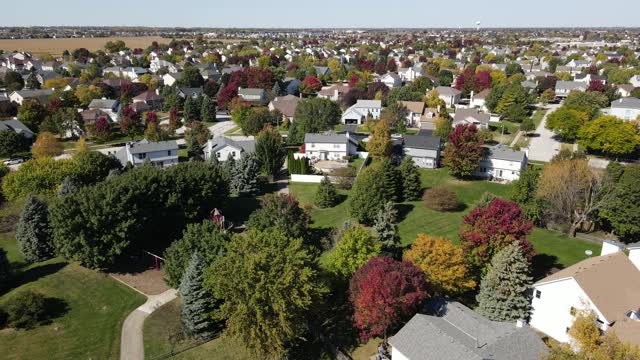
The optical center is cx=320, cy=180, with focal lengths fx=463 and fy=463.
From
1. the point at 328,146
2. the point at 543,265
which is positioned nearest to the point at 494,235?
the point at 543,265

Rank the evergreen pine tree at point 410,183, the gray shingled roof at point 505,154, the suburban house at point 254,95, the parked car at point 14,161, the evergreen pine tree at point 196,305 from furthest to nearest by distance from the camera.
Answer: the suburban house at point 254,95 → the parked car at point 14,161 → the gray shingled roof at point 505,154 → the evergreen pine tree at point 410,183 → the evergreen pine tree at point 196,305

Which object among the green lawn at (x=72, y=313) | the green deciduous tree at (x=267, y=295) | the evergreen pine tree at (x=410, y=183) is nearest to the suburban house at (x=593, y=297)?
the green deciduous tree at (x=267, y=295)

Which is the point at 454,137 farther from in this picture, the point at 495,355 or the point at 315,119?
the point at 495,355

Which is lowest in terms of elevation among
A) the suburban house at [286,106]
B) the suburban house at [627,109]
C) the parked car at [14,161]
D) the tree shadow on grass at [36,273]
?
the tree shadow on grass at [36,273]

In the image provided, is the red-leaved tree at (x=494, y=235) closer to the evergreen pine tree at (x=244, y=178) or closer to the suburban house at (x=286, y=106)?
the evergreen pine tree at (x=244, y=178)

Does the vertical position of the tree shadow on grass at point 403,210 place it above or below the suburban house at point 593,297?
below

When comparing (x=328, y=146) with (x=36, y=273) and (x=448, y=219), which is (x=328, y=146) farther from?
(x=36, y=273)
